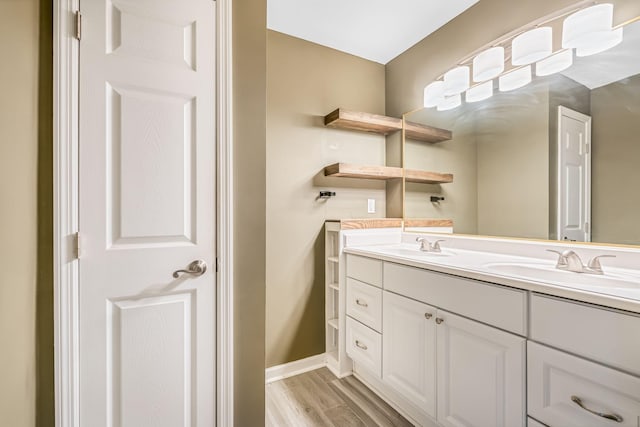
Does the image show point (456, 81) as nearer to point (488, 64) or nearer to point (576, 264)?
point (488, 64)

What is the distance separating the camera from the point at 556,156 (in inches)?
56.4

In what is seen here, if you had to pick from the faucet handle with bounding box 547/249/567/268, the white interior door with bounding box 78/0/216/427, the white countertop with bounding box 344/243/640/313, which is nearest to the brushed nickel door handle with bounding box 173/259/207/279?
the white interior door with bounding box 78/0/216/427

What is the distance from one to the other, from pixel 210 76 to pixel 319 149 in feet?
Answer: 3.90

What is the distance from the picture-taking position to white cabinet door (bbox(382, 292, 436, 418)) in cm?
134

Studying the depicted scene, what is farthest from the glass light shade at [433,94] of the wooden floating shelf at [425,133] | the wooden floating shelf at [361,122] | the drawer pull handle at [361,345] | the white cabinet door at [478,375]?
the drawer pull handle at [361,345]

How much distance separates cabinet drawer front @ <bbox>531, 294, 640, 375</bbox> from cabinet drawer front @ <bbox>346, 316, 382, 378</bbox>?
0.92 metres

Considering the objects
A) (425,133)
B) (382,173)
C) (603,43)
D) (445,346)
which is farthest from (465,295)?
(425,133)

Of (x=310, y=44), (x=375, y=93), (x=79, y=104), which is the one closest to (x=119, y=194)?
(x=79, y=104)

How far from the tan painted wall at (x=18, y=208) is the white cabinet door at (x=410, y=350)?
152 centimetres

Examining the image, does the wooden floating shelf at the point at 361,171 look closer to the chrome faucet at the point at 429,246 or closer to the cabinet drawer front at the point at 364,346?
the chrome faucet at the point at 429,246

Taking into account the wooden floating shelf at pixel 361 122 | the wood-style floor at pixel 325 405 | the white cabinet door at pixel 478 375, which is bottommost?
the wood-style floor at pixel 325 405

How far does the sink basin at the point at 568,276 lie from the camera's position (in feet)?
3.37

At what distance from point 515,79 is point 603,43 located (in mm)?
380

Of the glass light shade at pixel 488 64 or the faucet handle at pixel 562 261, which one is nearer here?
the faucet handle at pixel 562 261
